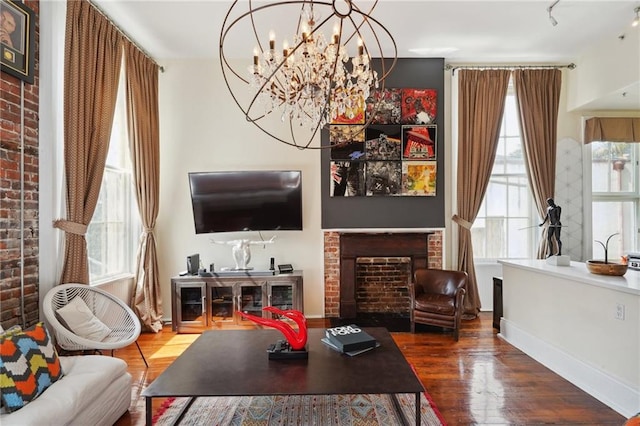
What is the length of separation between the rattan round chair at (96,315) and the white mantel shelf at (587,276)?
3523 millimetres

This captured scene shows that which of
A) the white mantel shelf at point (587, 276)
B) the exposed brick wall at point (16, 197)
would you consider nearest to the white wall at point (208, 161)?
the exposed brick wall at point (16, 197)

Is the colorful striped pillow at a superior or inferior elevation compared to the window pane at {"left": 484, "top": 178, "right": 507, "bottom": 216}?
inferior

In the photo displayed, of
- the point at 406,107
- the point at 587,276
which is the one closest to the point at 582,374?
the point at 587,276

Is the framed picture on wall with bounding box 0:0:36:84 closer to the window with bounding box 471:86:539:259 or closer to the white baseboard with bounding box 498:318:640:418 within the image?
the white baseboard with bounding box 498:318:640:418

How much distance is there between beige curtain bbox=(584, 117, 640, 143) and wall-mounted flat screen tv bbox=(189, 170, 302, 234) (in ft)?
13.3

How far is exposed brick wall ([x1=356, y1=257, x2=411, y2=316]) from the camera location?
4750 millimetres

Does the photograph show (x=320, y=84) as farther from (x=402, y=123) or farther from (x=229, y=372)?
(x=402, y=123)

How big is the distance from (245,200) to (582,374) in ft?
12.0

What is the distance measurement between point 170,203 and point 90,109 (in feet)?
5.67

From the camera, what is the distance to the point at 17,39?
237 cm

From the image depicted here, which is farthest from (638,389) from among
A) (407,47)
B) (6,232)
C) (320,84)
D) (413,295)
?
(6,232)

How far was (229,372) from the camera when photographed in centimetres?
202

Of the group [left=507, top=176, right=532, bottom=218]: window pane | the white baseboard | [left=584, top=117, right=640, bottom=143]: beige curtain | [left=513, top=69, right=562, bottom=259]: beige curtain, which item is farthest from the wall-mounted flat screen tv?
[left=584, top=117, right=640, bottom=143]: beige curtain

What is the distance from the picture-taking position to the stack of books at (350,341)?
90.0 inches
